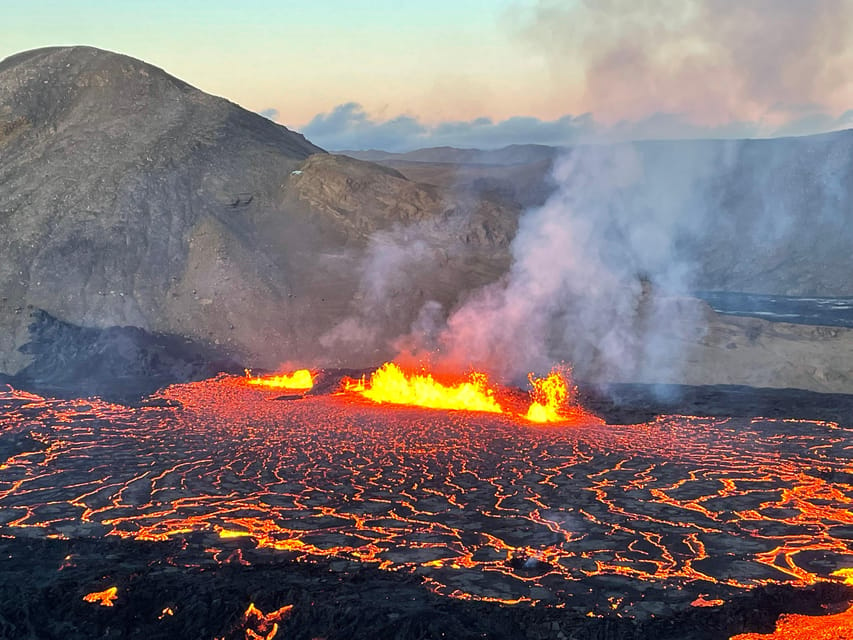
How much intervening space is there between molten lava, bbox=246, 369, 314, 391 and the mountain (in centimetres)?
317

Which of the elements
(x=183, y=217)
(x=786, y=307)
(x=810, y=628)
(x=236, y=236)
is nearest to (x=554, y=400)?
(x=810, y=628)

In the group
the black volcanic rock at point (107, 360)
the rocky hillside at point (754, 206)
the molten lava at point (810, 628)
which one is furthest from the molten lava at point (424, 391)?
the rocky hillside at point (754, 206)

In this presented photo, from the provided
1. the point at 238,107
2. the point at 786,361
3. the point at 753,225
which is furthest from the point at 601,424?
the point at 753,225

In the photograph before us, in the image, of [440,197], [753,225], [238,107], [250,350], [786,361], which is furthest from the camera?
[753,225]

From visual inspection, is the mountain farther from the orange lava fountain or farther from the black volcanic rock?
the orange lava fountain

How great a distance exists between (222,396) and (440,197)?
94.3 feet

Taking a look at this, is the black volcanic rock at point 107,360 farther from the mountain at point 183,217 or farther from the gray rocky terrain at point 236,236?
the mountain at point 183,217

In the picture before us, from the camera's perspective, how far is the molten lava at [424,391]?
102 feet

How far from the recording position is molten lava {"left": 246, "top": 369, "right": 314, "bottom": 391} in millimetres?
35938

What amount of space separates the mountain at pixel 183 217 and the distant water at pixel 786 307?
26.8 meters

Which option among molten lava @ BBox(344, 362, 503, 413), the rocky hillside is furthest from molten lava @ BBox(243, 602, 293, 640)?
the rocky hillside

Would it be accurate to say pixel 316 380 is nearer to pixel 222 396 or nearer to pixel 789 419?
pixel 222 396

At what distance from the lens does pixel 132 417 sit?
2908cm

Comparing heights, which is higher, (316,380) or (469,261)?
(469,261)
